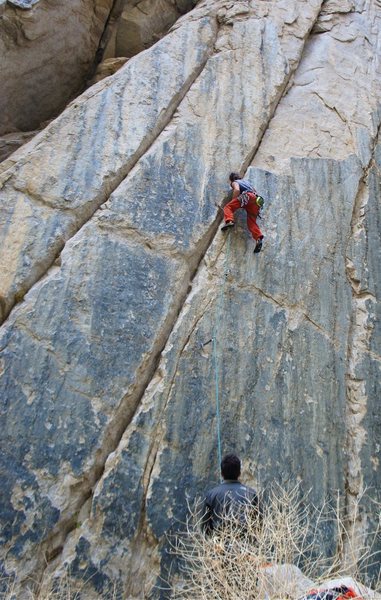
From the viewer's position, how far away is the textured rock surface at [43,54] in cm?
880

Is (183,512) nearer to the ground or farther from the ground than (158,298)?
nearer to the ground

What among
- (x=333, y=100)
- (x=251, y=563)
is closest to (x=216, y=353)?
(x=251, y=563)

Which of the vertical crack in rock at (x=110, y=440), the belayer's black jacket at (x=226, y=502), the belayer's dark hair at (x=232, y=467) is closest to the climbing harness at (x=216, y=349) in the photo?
the vertical crack in rock at (x=110, y=440)

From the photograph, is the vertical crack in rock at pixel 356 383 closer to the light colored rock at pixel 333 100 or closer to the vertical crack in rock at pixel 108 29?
the light colored rock at pixel 333 100

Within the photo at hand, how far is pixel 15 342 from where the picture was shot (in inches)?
237

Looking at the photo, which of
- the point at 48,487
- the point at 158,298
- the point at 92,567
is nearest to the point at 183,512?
the point at 92,567

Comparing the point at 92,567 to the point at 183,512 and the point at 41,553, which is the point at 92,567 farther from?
the point at 183,512

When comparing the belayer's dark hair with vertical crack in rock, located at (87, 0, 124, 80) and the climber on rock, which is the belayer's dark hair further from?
vertical crack in rock, located at (87, 0, 124, 80)

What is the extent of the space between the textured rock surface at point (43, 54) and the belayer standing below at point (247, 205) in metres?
4.54

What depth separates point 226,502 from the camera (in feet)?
15.3

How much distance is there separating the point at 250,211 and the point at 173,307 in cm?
161

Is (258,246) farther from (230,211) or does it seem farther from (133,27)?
(133,27)

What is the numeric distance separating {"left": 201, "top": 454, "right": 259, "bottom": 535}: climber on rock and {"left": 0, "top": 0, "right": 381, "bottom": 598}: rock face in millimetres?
692

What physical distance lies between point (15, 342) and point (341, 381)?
3681mm
